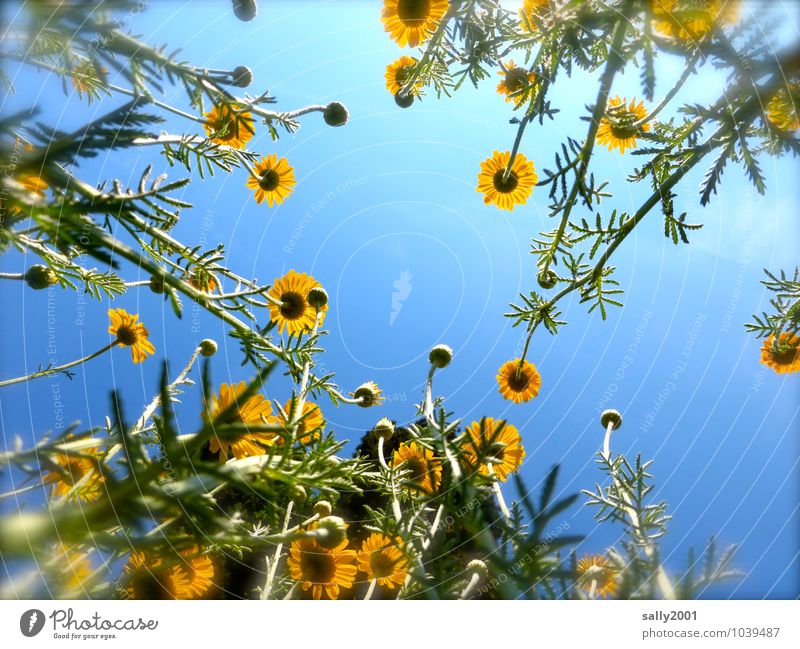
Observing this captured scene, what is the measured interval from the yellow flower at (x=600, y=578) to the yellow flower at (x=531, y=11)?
132cm

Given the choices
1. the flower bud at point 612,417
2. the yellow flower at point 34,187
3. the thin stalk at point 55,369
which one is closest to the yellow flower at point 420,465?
the flower bud at point 612,417

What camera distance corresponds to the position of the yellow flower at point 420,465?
4.27 ft

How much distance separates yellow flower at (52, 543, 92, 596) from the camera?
2.74 feet

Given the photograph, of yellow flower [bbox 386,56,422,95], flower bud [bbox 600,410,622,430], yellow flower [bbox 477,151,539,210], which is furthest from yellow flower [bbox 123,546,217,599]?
yellow flower [bbox 386,56,422,95]

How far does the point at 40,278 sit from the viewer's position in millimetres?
1288

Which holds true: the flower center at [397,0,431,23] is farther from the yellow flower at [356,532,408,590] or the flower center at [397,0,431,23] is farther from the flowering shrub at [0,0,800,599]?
the yellow flower at [356,532,408,590]

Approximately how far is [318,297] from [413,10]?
34.2 inches

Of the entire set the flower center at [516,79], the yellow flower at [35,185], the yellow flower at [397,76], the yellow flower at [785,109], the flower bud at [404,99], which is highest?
the yellow flower at [397,76]

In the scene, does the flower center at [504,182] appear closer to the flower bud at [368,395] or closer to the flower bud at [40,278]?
the flower bud at [368,395]

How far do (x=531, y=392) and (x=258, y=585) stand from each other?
3.22 feet

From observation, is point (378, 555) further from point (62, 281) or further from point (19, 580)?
point (62, 281)

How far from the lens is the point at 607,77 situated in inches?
41.1

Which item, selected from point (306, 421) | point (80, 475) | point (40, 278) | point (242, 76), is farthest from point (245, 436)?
point (242, 76)
